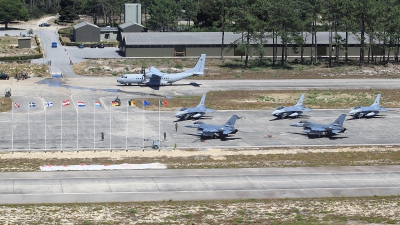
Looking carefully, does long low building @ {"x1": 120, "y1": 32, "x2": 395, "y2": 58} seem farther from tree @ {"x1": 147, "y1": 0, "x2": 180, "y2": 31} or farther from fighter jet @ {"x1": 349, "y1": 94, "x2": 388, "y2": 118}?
fighter jet @ {"x1": 349, "y1": 94, "x2": 388, "y2": 118}

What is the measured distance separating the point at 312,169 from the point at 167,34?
9305cm

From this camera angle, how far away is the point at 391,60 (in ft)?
519

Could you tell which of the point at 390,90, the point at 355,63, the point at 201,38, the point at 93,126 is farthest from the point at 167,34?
the point at 93,126

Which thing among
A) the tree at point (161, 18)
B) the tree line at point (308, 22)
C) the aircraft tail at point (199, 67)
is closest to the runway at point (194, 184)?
the aircraft tail at point (199, 67)

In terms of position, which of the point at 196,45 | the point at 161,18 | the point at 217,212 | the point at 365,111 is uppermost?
the point at 161,18

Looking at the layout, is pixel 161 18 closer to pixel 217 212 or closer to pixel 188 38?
pixel 188 38

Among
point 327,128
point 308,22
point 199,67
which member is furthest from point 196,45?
point 327,128

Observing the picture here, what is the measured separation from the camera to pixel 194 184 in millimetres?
66000

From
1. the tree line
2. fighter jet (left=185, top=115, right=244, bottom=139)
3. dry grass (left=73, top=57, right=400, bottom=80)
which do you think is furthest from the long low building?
fighter jet (left=185, top=115, right=244, bottom=139)

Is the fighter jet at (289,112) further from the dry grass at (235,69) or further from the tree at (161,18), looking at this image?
the tree at (161,18)

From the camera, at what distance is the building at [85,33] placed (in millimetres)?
176250

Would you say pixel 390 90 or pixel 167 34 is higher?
pixel 167 34

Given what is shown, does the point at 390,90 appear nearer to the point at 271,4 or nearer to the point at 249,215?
the point at 271,4

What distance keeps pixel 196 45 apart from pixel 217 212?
103749 millimetres
